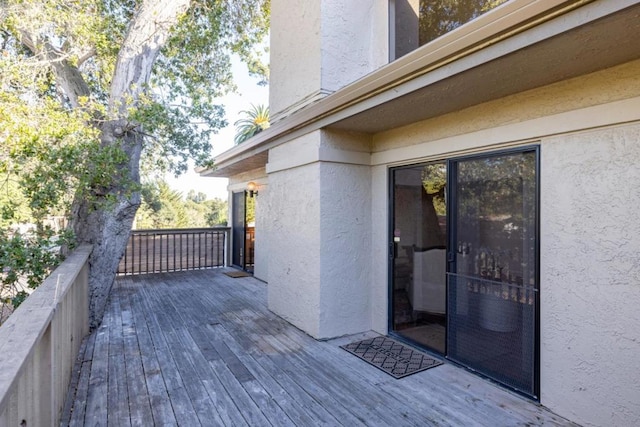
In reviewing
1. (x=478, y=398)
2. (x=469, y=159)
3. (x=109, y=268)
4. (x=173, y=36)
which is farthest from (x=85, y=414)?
(x=173, y=36)

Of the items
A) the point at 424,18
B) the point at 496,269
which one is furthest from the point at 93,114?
the point at 496,269

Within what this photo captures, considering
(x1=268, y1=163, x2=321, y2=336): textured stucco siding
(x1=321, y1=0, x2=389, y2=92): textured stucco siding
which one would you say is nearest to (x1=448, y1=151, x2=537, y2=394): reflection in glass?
(x1=268, y1=163, x2=321, y2=336): textured stucco siding

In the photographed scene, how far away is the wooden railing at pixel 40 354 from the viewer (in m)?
1.31

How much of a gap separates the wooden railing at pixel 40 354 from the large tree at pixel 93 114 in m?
1.00

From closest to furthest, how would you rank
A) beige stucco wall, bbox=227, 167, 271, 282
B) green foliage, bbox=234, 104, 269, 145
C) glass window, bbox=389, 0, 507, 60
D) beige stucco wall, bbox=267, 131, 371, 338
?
1. glass window, bbox=389, 0, 507, 60
2. beige stucco wall, bbox=267, 131, 371, 338
3. beige stucco wall, bbox=227, 167, 271, 282
4. green foliage, bbox=234, 104, 269, 145

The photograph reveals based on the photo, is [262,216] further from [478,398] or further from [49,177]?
[478,398]

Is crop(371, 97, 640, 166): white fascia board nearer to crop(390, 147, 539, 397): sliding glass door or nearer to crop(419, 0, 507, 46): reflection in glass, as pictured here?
crop(390, 147, 539, 397): sliding glass door

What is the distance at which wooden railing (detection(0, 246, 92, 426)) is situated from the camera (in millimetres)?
1311

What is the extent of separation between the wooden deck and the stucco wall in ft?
1.13

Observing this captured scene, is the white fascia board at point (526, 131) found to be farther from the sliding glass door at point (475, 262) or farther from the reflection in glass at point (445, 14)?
the reflection in glass at point (445, 14)

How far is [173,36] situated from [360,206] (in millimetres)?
4598

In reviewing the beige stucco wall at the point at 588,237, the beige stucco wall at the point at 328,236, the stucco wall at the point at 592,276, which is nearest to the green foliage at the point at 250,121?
the beige stucco wall at the point at 328,236

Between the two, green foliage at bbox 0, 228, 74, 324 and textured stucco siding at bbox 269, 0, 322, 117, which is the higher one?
textured stucco siding at bbox 269, 0, 322, 117

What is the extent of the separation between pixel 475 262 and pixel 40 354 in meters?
3.10
